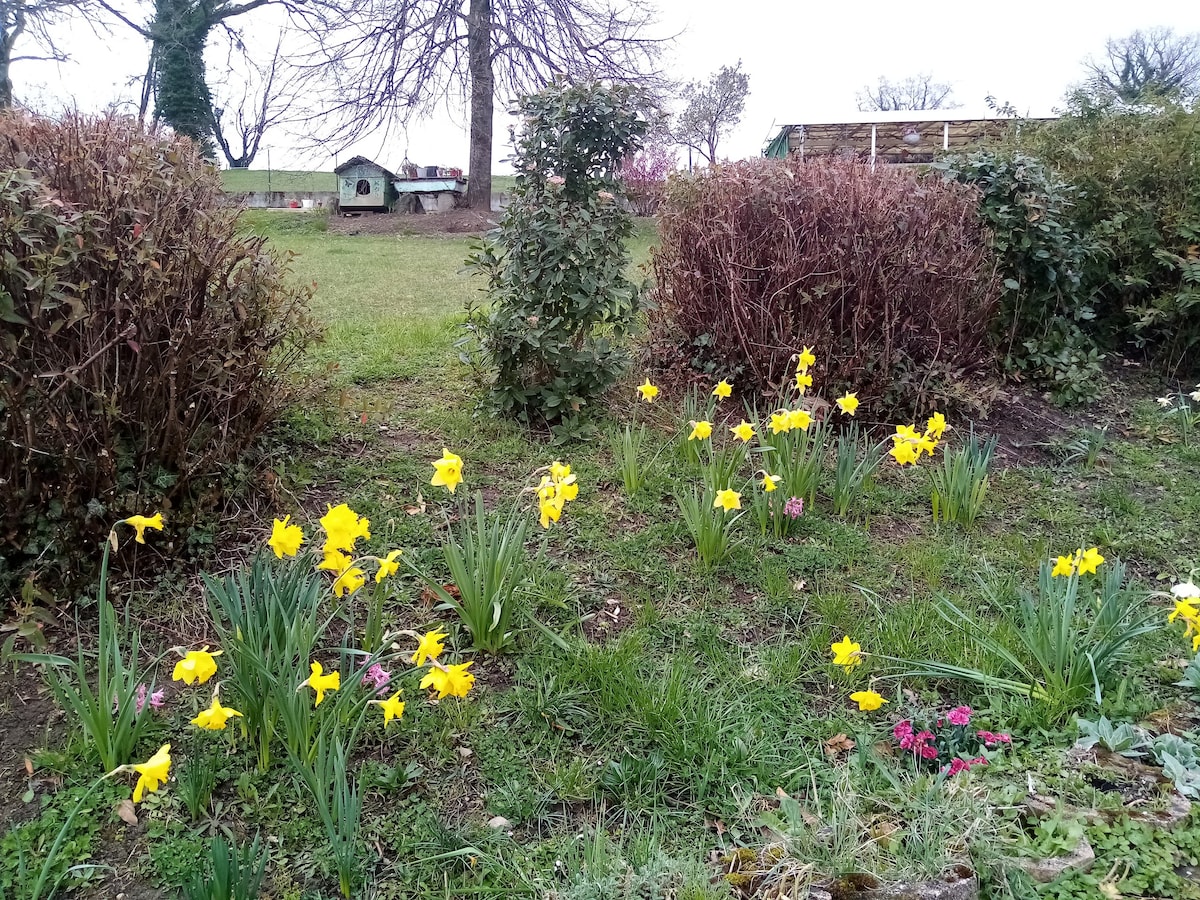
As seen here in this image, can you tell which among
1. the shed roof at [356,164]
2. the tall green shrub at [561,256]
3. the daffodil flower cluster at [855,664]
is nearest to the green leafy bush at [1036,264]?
the tall green shrub at [561,256]

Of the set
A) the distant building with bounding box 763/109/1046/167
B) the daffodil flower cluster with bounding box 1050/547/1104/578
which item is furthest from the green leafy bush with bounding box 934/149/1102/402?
the distant building with bounding box 763/109/1046/167

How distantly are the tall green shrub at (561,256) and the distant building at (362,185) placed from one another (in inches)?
591

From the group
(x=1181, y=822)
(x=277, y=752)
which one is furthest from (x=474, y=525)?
(x=1181, y=822)

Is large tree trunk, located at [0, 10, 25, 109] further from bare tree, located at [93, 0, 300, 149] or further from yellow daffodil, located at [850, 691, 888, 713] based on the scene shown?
yellow daffodil, located at [850, 691, 888, 713]

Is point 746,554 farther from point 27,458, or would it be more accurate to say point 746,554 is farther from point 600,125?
point 27,458

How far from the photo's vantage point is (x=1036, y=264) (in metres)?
4.73

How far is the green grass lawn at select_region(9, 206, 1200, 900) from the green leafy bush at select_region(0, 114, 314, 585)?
0.47 m

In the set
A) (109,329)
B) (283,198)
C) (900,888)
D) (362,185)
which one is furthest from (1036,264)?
(283,198)

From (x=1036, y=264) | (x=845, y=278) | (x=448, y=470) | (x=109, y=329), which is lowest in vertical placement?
(x=448, y=470)

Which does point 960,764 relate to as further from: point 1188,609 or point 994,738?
point 1188,609

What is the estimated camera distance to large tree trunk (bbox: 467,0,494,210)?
14.7 metres

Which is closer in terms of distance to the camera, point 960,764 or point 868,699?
point 960,764

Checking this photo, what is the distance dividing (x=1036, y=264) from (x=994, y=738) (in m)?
3.61

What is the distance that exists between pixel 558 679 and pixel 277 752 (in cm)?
75
